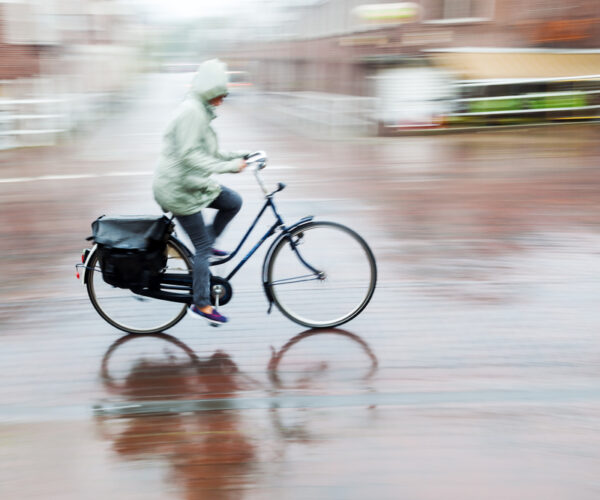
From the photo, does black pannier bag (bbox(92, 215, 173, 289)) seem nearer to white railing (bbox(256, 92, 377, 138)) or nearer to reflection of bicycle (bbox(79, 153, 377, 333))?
reflection of bicycle (bbox(79, 153, 377, 333))

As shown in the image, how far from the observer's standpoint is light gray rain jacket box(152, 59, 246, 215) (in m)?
3.92

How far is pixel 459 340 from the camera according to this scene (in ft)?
14.4

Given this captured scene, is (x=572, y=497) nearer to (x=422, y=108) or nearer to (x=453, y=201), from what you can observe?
(x=453, y=201)

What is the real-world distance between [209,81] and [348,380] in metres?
1.95

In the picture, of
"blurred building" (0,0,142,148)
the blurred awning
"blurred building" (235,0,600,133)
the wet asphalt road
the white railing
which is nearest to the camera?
the wet asphalt road

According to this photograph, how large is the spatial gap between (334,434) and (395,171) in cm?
732

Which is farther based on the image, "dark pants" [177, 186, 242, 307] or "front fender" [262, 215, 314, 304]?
"front fender" [262, 215, 314, 304]

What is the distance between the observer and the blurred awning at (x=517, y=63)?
50.3 feet

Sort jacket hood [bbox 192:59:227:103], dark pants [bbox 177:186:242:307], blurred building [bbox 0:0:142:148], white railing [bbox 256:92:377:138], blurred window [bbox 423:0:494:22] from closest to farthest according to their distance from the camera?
jacket hood [bbox 192:59:227:103] → dark pants [bbox 177:186:242:307] → blurred building [bbox 0:0:142:148] → white railing [bbox 256:92:377:138] → blurred window [bbox 423:0:494:22]

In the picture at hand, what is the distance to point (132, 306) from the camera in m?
4.72

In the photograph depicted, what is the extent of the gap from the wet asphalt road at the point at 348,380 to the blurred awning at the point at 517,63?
8487 mm

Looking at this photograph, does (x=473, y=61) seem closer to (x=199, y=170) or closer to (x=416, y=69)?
(x=416, y=69)

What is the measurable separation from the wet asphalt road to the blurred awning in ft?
27.8

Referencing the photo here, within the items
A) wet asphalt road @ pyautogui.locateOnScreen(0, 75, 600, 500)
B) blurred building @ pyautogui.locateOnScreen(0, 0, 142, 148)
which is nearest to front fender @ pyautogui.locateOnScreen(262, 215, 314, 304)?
wet asphalt road @ pyautogui.locateOnScreen(0, 75, 600, 500)
